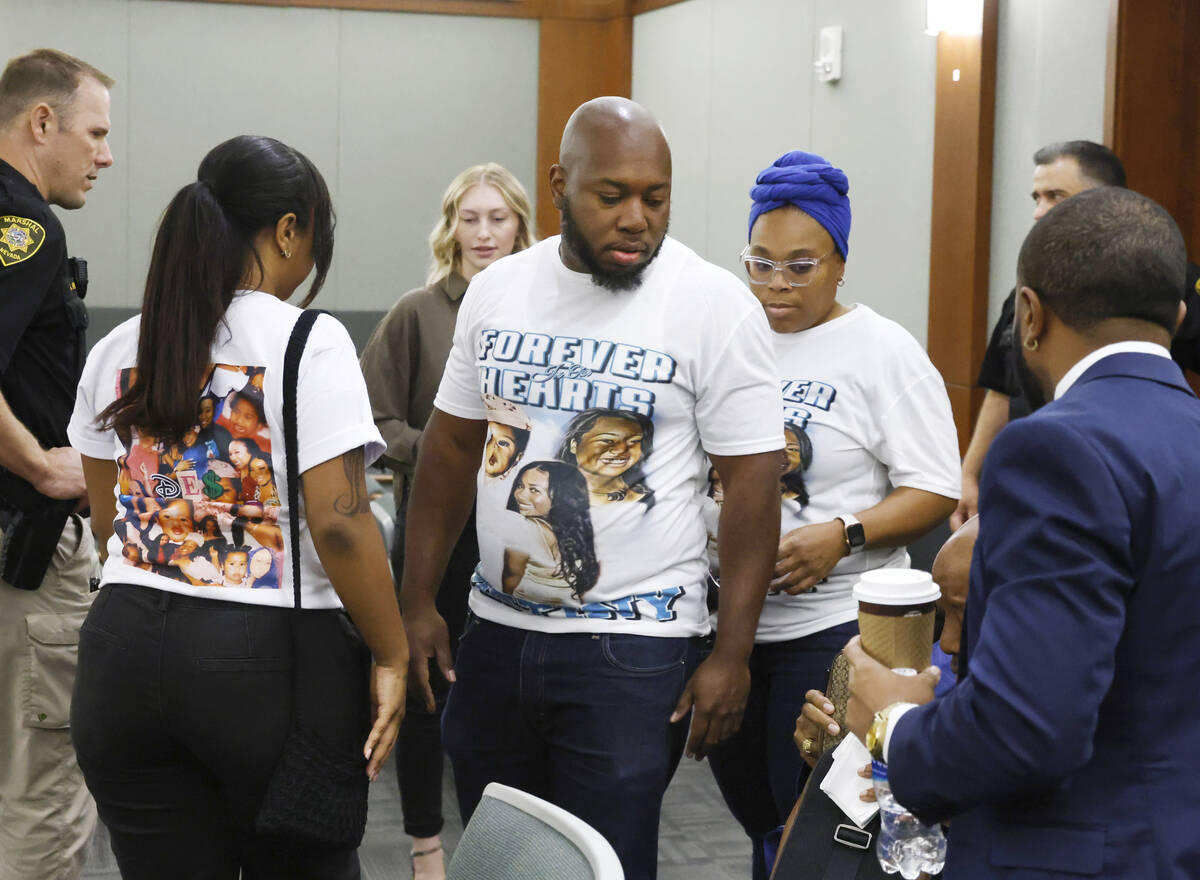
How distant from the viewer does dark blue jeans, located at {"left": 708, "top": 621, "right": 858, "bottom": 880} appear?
7.25 feet

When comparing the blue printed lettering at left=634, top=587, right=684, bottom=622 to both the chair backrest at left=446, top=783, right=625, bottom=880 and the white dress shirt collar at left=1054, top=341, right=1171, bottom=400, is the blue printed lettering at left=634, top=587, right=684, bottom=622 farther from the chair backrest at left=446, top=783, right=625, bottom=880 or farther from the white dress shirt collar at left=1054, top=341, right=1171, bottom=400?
the white dress shirt collar at left=1054, top=341, right=1171, bottom=400

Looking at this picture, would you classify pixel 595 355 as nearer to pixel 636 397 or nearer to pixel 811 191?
pixel 636 397

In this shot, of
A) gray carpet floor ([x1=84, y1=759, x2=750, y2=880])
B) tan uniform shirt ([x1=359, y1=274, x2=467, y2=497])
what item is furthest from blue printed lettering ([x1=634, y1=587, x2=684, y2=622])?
gray carpet floor ([x1=84, y1=759, x2=750, y2=880])

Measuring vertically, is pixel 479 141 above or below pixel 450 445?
above

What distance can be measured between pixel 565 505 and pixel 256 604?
45 centimetres

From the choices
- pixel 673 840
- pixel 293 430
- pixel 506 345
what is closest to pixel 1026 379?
pixel 506 345

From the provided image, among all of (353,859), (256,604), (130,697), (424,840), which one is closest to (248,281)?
(256,604)

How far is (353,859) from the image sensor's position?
2.07 m

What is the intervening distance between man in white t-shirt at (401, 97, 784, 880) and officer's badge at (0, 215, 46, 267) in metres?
1.04

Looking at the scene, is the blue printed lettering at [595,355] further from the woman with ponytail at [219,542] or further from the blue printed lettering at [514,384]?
the woman with ponytail at [219,542]

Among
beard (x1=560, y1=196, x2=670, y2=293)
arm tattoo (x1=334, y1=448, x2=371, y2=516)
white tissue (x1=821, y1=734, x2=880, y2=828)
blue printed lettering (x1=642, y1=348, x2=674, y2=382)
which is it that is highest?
beard (x1=560, y1=196, x2=670, y2=293)

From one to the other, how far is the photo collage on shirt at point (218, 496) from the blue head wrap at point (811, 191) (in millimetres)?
957

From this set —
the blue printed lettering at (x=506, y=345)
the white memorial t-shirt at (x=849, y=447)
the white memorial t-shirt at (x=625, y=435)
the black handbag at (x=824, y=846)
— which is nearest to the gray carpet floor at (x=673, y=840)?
the white memorial t-shirt at (x=849, y=447)

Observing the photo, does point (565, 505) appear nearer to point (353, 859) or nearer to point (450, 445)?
point (450, 445)
